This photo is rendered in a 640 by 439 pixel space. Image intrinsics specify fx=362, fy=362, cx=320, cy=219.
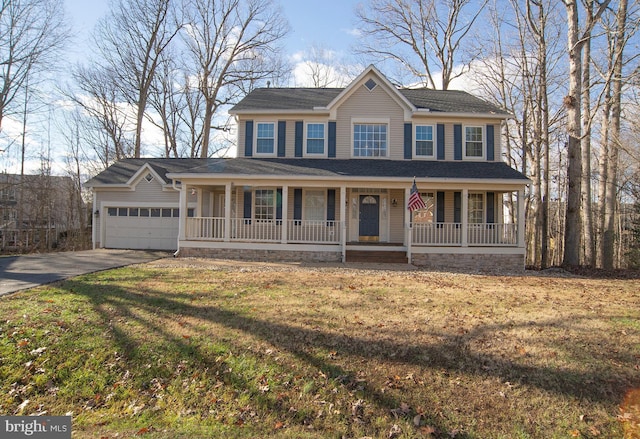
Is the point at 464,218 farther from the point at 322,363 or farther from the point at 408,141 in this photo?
the point at 322,363

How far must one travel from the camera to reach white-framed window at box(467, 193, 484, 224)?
1496cm

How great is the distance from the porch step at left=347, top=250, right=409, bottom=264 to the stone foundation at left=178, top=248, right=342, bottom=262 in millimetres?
515

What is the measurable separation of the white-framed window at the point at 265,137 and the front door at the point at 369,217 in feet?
14.6

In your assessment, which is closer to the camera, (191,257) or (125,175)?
(191,257)

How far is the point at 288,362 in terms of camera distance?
15.9 feet

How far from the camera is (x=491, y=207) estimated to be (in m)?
15.0

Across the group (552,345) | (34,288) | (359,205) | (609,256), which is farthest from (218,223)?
(609,256)

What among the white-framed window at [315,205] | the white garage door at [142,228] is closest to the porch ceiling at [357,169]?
the white-framed window at [315,205]

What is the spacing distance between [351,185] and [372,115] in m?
3.66

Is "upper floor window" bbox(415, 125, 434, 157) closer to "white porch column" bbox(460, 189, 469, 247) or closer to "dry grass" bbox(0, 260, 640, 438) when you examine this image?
"white porch column" bbox(460, 189, 469, 247)

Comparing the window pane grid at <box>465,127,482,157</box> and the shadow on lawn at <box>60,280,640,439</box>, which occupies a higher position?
the window pane grid at <box>465,127,482,157</box>

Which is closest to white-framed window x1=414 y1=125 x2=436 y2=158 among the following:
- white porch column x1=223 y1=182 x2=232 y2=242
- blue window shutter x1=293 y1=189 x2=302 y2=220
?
blue window shutter x1=293 y1=189 x2=302 y2=220

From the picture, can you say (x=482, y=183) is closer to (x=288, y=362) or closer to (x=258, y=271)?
(x=258, y=271)

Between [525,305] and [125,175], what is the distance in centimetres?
1799
